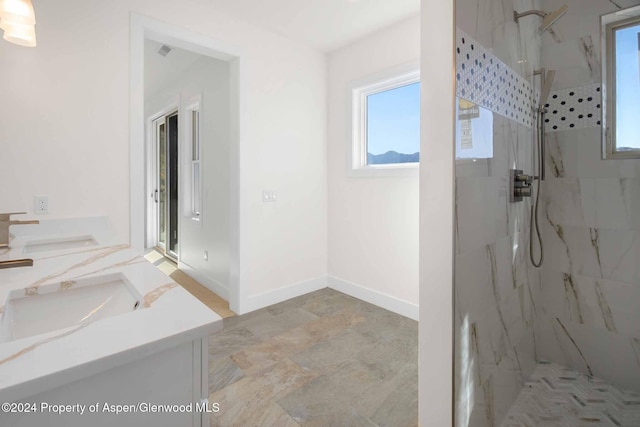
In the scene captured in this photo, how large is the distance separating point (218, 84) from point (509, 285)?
315 centimetres

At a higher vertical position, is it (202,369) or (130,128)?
(130,128)

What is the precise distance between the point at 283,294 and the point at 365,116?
2.00m

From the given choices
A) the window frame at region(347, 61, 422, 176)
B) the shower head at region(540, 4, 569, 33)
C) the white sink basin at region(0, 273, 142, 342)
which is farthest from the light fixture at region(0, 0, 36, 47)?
the shower head at region(540, 4, 569, 33)

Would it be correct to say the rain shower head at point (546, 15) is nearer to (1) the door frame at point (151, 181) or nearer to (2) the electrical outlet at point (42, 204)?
(2) the electrical outlet at point (42, 204)

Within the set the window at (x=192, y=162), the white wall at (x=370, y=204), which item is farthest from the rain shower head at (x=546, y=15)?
the window at (x=192, y=162)

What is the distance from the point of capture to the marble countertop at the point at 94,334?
1.68 feet

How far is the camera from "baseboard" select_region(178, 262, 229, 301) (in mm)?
3367

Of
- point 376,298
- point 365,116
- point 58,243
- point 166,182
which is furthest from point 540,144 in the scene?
point 166,182

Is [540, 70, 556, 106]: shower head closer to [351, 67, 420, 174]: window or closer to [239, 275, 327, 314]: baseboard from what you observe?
[351, 67, 420, 174]: window

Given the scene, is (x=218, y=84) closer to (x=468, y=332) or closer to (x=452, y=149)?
(x=452, y=149)

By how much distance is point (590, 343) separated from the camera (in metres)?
2.06

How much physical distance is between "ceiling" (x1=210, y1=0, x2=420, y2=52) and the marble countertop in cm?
242

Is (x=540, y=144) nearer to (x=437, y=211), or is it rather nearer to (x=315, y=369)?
(x=437, y=211)

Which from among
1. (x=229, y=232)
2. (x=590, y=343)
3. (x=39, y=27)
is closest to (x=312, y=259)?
(x=229, y=232)
